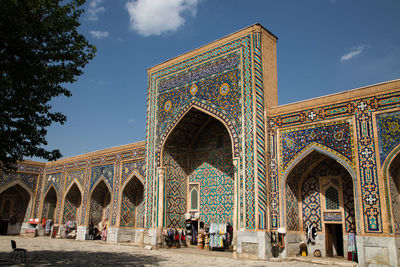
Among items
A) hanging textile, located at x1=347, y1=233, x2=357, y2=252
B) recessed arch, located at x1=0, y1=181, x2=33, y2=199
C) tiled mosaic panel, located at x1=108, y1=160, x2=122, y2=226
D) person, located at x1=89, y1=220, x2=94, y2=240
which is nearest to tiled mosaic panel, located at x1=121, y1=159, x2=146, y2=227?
tiled mosaic panel, located at x1=108, y1=160, x2=122, y2=226

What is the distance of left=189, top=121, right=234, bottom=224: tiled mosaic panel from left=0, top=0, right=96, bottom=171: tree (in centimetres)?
592

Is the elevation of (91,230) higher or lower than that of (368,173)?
lower

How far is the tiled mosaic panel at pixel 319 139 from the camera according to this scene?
8.45 m

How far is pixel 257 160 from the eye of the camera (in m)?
9.49

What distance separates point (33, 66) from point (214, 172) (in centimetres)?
714

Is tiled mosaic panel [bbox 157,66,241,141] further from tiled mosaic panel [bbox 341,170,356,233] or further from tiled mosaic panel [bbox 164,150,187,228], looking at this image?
tiled mosaic panel [bbox 341,170,356,233]

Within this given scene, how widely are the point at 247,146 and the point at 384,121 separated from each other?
11.1 feet

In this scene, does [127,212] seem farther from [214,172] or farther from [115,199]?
[214,172]

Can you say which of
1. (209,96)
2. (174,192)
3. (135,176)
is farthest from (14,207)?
(209,96)

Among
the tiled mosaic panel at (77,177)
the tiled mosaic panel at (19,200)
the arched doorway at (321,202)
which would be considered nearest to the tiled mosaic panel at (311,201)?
the arched doorway at (321,202)

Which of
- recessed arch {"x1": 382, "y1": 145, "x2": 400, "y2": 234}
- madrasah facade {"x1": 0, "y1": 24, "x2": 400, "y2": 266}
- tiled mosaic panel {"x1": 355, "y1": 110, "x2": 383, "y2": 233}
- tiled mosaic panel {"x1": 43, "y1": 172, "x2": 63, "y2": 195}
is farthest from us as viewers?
tiled mosaic panel {"x1": 43, "y1": 172, "x2": 63, "y2": 195}

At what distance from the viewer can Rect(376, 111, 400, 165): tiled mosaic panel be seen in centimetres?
775

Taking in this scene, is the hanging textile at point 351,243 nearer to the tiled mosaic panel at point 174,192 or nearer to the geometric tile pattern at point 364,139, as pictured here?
the geometric tile pattern at point 364,139

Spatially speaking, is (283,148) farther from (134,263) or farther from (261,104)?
(134,263)
